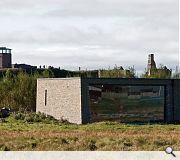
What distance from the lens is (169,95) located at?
41938 mm

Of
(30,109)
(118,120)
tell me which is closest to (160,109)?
(118,120)

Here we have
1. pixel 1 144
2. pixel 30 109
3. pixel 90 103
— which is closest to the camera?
pixel 1 144

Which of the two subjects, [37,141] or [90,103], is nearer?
[37,141]

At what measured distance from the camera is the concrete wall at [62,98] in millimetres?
38453

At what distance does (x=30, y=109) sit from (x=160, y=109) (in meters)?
15.4

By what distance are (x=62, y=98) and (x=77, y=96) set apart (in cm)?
265

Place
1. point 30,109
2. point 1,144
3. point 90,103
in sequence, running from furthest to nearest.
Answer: point 30,109
point 90,103
point 1,144

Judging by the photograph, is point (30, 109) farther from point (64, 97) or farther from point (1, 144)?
point (1, 144)

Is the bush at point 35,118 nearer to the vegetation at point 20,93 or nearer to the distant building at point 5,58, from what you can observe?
the vegetation at point 20,93

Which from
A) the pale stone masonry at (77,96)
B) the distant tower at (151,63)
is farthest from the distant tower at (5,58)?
the pale stone masonry at (77,96)

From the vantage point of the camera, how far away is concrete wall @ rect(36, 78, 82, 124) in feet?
126

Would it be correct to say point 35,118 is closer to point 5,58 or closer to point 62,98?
point 62,98

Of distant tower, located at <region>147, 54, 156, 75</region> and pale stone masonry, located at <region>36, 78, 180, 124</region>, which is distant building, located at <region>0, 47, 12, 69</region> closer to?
distant tower, located at <region>147, 54, 156, 75</region>

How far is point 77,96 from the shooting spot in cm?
3853
